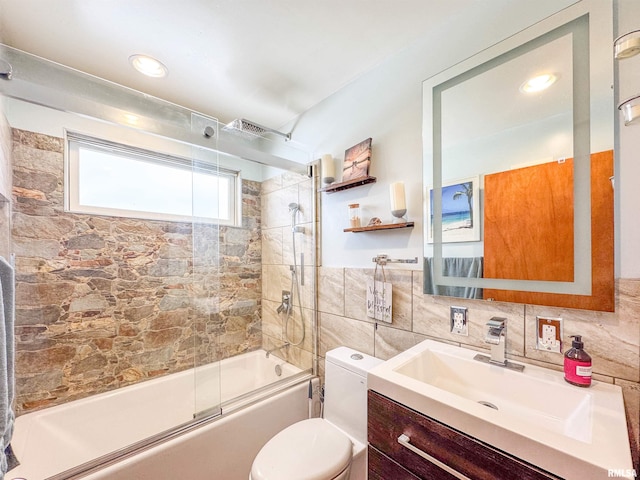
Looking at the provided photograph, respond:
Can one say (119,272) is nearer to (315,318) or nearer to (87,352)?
(87,352)

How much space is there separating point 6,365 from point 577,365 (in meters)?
1.80

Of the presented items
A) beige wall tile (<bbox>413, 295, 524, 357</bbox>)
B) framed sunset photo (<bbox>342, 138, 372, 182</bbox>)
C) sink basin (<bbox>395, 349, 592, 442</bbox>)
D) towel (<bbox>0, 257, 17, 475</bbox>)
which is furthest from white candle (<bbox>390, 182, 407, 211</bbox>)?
towel (<bbox>0, 257, 17, 475</bbox>)

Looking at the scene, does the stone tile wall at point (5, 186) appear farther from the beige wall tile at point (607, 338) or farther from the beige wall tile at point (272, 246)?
the beige wall tile at point (607, 338)

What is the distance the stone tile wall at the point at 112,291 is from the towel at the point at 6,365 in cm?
107

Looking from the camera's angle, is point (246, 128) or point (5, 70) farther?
point (246, 128)

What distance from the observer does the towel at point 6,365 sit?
28.5 inches

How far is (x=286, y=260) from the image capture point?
2340mm

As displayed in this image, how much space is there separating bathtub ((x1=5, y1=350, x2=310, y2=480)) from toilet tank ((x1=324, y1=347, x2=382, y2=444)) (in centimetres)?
41

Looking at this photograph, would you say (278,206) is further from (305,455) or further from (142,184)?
(305,455)

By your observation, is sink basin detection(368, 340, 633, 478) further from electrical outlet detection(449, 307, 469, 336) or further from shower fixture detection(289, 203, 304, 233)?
shower fixture detection(289, 203, 304, 233)

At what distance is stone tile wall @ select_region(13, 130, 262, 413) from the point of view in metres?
1.65

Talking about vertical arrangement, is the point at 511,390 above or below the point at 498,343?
below

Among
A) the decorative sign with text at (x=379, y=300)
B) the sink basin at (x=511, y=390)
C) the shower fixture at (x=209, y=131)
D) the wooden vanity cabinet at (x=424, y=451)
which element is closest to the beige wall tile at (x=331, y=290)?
the decorative sign with text at (x=379, y=300)

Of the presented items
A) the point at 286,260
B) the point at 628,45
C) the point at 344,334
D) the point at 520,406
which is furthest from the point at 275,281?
the point at 628,45
